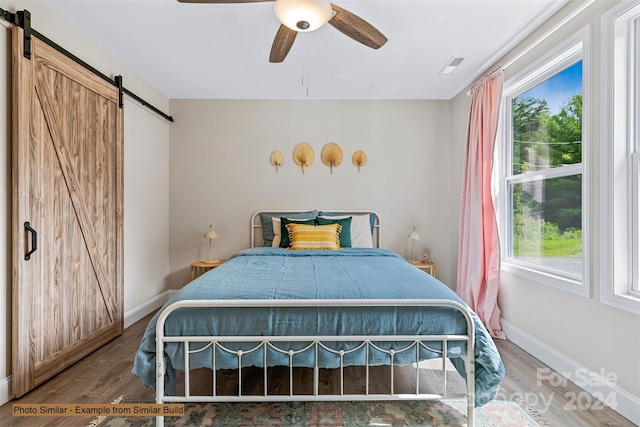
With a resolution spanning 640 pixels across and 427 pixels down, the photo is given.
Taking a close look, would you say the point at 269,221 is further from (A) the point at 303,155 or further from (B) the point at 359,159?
(B) the point at 359,159

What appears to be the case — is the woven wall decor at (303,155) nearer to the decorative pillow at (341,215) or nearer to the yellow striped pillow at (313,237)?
the decorative pillow at (341,215)

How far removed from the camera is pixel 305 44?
280 centimetres

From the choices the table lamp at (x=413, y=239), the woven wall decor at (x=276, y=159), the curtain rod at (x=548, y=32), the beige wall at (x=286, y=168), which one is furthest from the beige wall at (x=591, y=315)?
the woven wall decor at (x=276, y=159)

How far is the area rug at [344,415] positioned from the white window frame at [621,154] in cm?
89

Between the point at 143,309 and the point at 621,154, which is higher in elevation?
the point at 621,154

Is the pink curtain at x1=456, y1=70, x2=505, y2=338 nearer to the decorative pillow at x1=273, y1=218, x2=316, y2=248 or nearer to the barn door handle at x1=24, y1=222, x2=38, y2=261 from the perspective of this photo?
the decorative pillow at x1=273, y1=218, x2=316, y2=248

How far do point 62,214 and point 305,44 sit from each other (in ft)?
7.30

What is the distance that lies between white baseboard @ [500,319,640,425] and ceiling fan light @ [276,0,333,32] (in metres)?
2.57

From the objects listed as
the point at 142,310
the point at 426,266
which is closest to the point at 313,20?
the point at 426,266

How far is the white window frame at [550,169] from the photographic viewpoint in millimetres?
2148

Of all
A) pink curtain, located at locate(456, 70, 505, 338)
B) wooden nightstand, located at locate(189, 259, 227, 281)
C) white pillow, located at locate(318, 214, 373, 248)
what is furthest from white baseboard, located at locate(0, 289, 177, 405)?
pink curtain, located at locate(456, 70, 505, 338)

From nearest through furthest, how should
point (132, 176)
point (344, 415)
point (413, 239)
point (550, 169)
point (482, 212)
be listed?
point (344, 415)
point (550, 169)
point (482, 212)
point (132, 176)
point (413, 239)

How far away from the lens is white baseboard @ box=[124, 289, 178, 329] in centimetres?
328

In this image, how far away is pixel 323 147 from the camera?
4191mm
